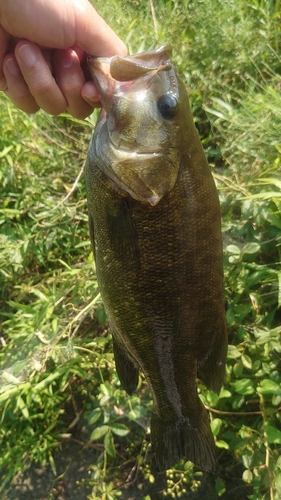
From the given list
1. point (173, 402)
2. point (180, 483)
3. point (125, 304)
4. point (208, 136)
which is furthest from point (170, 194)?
point (180, 483)

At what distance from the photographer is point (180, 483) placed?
233cm

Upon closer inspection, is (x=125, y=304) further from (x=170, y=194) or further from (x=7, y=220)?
(x=7, y=220)

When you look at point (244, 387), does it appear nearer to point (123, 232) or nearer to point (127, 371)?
point (127, 371)

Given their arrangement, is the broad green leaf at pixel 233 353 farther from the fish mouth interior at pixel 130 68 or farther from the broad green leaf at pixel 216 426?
the fish mouth interior at pixel 130 68

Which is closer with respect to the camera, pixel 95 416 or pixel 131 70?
pixel 131 70

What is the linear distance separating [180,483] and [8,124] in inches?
101

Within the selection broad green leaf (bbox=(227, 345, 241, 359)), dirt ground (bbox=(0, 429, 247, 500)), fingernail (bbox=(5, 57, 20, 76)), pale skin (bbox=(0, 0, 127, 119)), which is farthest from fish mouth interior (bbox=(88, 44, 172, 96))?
dirt ground (bbox=(0, 429, 247, 500))

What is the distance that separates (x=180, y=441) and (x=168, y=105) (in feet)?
4.12

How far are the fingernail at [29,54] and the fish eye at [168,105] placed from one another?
0.55 m

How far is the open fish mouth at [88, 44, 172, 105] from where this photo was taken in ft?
3.94

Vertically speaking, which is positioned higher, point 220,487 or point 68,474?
point 220,487

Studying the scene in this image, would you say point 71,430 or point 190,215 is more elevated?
point 190,215

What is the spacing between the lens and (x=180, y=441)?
1.54 metres

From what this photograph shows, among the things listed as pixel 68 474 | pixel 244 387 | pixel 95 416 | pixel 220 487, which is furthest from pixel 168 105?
pixel 68 474
